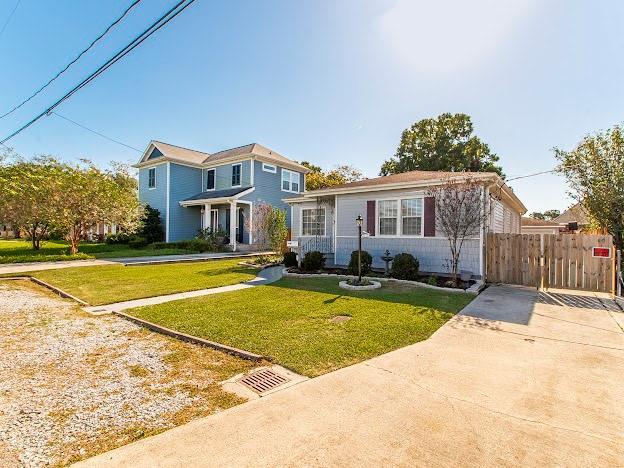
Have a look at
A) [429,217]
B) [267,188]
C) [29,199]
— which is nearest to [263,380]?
[429,217]

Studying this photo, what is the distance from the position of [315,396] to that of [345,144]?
1832 centimetres

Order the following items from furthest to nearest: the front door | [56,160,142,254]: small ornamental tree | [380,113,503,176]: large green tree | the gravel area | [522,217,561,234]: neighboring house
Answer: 1. [380,113,503,176]: large green tree
2. [522,217,561,234]: neighboring house
3. the front door
4. [56,160,142,254]: small ornamental tree
5. the gravel area

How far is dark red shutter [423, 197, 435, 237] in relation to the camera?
10.4 m

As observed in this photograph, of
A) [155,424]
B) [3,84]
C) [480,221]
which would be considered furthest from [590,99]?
[3,84]

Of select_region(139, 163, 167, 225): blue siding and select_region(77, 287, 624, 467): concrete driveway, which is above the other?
select_region(139, 163, 167, 225): blue siding

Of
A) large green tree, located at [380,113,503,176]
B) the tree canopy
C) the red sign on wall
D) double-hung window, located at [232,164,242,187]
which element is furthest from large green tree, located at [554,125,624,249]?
the tree canopy

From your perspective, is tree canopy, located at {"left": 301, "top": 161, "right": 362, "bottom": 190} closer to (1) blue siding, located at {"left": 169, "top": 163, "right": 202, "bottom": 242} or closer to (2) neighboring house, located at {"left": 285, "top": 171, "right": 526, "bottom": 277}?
(1) blue siding, located at {"left": 169, "top": 163, "right": 202, "bottom": 242}

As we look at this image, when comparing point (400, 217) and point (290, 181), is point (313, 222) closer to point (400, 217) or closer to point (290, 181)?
point (400, 217)

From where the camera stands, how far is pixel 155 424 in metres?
2.75

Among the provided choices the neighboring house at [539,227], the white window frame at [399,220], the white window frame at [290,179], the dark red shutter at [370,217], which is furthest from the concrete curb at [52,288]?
the neighboring house at [539,227]

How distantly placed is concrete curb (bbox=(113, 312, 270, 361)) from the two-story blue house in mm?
13884

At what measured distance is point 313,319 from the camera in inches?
231

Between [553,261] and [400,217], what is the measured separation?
4567 millimetres

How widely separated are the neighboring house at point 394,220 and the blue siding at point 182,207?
41.3 feet
